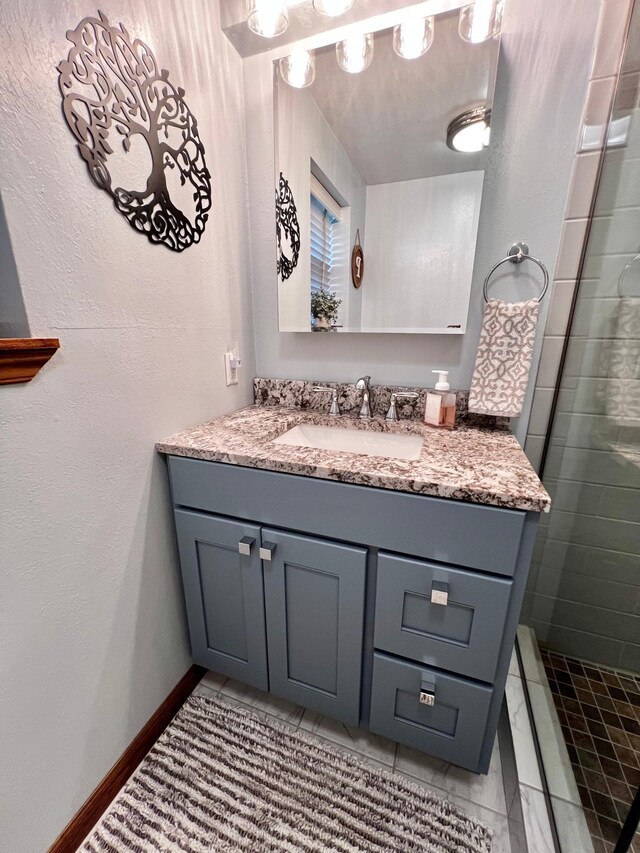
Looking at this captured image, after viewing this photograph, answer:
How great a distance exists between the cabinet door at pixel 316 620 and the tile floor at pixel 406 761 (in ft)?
0.40

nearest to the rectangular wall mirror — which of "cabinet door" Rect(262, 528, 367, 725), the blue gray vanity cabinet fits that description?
the blue gray vanity cabinet

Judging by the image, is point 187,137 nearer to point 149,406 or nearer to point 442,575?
point 149,406

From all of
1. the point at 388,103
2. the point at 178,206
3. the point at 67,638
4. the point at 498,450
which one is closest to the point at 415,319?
the point at 498,450

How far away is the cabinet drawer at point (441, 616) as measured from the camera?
73 cm

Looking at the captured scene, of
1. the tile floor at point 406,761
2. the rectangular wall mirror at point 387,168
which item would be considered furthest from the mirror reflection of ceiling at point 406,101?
the tile floor at point 406,761

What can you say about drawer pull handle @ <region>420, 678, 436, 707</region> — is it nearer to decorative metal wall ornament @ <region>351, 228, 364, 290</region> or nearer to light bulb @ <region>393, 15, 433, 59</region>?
decorative metal wall ornament @ <region>351, 228, 364, 290</region>

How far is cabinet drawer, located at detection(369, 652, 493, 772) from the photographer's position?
2.64 ft

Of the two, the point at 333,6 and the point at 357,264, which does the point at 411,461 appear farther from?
the point at 333,6

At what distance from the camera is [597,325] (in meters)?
1.00

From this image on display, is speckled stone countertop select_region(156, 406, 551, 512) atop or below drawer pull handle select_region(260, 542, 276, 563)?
atop

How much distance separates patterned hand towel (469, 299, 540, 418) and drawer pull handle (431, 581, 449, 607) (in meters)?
0.53

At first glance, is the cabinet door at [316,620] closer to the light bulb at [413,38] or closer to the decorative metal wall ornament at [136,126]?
the decorative metal wall ornament at [136,126]

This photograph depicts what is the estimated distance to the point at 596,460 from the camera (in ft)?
3.52

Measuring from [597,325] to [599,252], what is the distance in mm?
196
